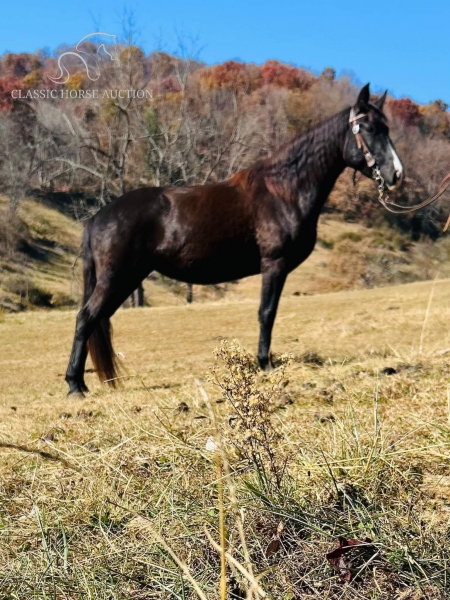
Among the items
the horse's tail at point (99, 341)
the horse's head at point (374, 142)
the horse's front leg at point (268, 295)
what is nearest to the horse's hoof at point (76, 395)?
the horse's tail at point (99, 341)

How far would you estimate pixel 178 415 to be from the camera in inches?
142

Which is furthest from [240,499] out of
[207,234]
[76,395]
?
[207,234]

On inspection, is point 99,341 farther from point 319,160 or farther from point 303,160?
point 319,160

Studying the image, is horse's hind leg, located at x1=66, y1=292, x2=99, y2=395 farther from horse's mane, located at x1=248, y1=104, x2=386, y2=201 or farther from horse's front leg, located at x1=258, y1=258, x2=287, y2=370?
horse's mane, located at x1=248, y1=104, x2=386, y2=201

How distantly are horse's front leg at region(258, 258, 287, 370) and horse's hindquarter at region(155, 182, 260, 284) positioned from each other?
21 centimetres

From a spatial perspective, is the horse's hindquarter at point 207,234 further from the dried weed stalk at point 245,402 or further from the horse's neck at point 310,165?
the dried weed stalk at point 245,402

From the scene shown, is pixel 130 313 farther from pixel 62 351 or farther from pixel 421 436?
pixel 421 436

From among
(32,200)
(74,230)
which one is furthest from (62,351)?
(32,200)

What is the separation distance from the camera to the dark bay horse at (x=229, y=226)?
6.16 metres

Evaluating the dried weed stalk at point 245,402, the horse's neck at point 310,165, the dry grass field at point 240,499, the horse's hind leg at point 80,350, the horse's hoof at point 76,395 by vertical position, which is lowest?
the horse's hoof at point 76,395

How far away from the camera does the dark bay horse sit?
6164mm

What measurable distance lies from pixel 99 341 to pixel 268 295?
1621 millimetres

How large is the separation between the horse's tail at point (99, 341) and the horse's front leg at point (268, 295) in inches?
54.0

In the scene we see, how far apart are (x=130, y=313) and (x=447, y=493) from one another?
39.2 ft
